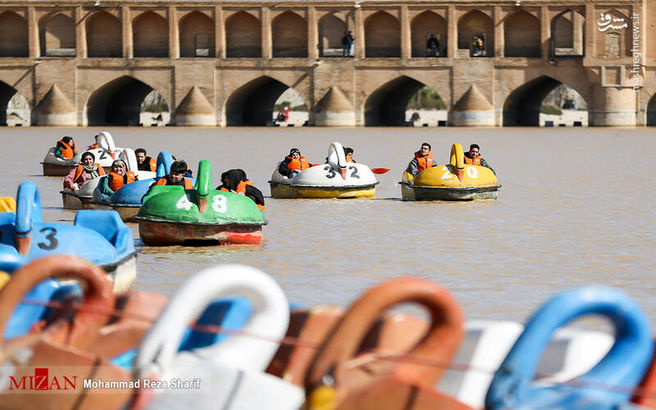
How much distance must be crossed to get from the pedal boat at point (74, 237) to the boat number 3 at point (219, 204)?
9.73ft

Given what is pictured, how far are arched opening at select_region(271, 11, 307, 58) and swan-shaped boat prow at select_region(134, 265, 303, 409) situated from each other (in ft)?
167

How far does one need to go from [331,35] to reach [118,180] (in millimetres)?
39955

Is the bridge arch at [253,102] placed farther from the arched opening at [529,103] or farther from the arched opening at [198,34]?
the arched opening at [529,103]

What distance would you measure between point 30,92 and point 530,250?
146 ft

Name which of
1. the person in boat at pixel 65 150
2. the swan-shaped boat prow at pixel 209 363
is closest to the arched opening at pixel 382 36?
the person in boat at pixel 65 150

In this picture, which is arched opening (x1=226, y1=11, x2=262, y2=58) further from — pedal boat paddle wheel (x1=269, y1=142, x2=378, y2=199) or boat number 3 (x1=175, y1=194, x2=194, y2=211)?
boat number 3 (x1=175, y1=194, x2=194, y2=211)

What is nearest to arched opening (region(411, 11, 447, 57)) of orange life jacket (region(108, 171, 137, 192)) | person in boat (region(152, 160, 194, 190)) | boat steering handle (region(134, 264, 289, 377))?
orange life jacket (region(108, 171, 137, 192))

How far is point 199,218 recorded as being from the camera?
12.9 metres

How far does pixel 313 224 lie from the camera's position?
15789 millimetres

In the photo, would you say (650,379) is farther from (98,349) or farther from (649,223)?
(649,223)

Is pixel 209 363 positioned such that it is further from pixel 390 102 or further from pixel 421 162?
pixel 390 102

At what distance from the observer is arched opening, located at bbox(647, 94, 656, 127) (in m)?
53.0

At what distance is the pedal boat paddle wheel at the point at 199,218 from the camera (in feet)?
42.3

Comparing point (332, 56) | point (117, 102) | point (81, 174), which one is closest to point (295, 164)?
point (81, 174)
